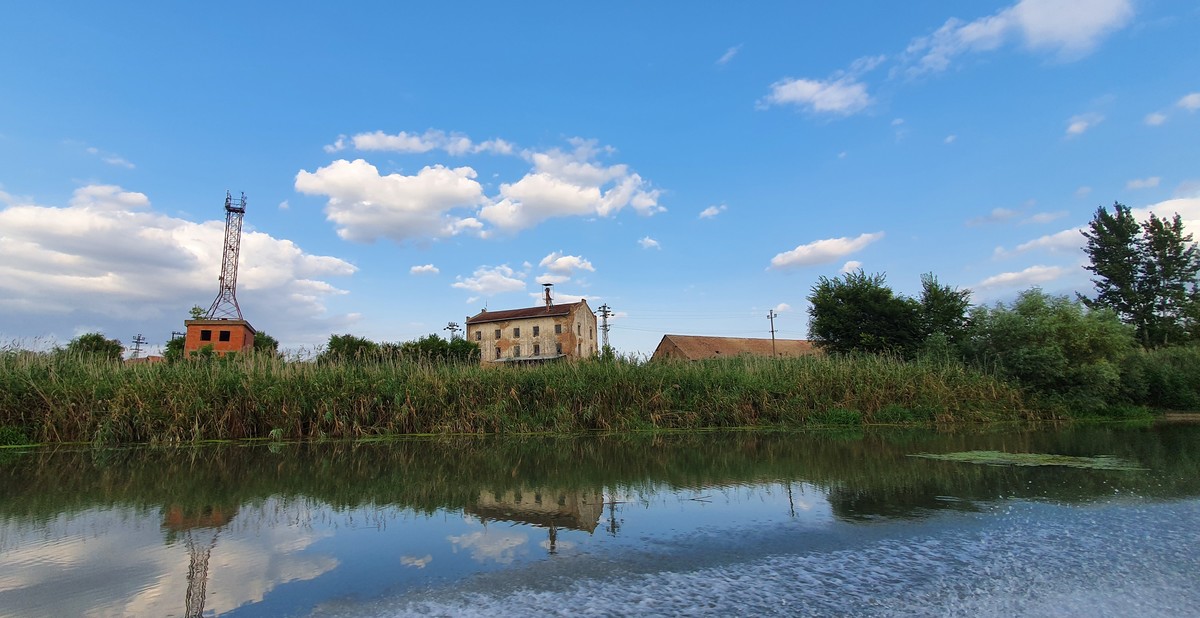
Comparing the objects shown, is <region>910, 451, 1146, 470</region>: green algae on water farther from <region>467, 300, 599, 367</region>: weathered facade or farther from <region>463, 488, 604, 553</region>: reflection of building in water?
<region>467, 300, 599, 367</region>: weathered facade

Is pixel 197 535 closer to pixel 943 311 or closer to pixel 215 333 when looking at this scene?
pixel 943 311

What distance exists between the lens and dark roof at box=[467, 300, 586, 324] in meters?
59.2

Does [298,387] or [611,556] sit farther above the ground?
[298,387]

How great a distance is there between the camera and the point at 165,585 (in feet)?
14.7

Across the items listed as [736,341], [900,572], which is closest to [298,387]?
[900,572]

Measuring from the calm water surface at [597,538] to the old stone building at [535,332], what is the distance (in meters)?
47.3

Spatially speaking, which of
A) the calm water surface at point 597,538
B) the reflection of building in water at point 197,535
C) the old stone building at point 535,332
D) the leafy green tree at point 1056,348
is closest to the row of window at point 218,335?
the old stone building at point 535,332

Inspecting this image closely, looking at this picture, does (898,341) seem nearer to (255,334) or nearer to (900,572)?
(900,572)

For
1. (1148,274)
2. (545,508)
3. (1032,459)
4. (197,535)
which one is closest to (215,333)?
(197,535)

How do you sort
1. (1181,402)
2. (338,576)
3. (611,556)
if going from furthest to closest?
(1181,402), (611,556), (338,576)

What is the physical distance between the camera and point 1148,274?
147 feet

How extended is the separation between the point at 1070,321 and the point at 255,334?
57445 mm

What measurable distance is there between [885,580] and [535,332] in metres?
55.8

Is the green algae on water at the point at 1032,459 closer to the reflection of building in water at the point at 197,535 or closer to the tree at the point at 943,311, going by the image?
the reflection of building in water at the point at 197,535
